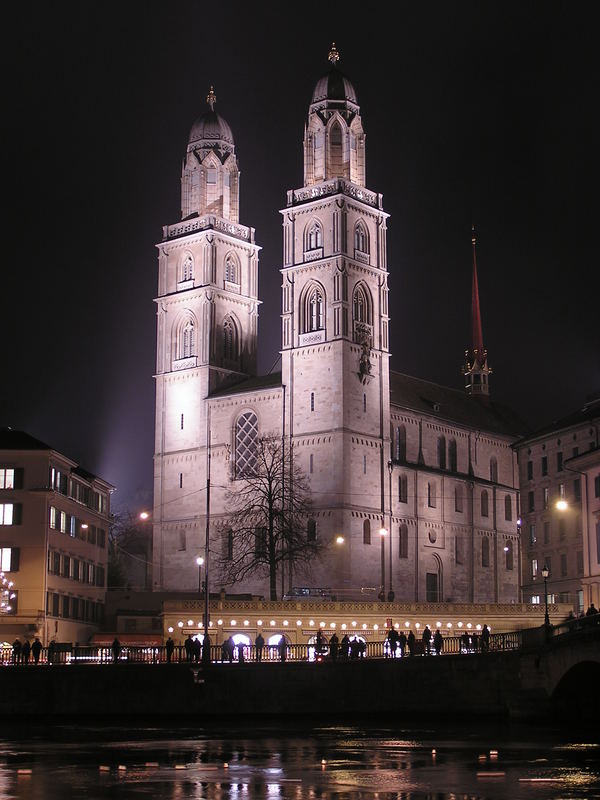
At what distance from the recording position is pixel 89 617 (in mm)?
89125

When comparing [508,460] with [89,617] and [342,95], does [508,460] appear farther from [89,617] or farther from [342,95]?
[89,617]

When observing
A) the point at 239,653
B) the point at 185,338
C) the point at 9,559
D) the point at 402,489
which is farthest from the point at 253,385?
the point at 239,653

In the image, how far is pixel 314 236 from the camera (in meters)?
107

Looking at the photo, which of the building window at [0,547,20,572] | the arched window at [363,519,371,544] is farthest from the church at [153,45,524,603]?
the building window at [0,547,20,572]

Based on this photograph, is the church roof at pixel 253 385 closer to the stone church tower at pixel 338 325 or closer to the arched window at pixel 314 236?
the stone church tower at pixel 338 325

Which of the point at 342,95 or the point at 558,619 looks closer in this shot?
the point at 558,619

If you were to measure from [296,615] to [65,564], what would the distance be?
1433 cm

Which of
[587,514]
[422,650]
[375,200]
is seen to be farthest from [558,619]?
[375,200]

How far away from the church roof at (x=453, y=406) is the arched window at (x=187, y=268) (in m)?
18.3

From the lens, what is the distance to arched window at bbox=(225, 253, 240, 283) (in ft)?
377

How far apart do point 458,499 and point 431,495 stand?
5463 millimetres

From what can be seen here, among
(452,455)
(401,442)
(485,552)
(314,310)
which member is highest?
(314,310)

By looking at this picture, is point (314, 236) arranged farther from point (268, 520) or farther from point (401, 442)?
point (268, 520)

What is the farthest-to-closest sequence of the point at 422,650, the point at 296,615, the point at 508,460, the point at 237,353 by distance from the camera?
1. the point at 508,460
2. the point at 237,353
3. the point at 296,615
4. the point at 422,650
